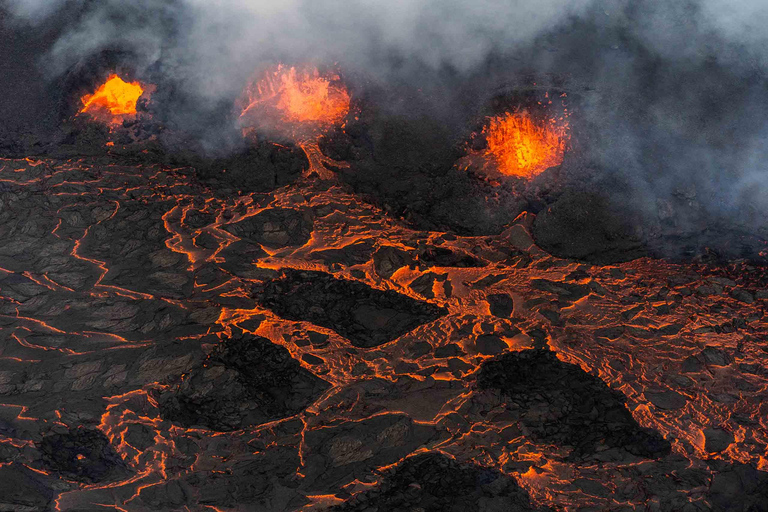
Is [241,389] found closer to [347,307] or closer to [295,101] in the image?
[347,307]

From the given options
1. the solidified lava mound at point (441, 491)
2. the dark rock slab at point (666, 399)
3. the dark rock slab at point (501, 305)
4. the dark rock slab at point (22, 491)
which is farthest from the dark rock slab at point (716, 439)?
the dark rock slab at point (22, 491)

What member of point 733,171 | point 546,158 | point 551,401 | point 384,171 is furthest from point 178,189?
point 733,171

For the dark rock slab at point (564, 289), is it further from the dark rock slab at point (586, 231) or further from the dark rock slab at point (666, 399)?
the dark rock slab at point (666, 399)

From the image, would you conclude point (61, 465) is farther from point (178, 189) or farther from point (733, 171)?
point (733, 171)

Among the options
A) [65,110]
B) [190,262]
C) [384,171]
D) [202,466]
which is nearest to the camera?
[202,466]

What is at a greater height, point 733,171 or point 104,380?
point 733,171
